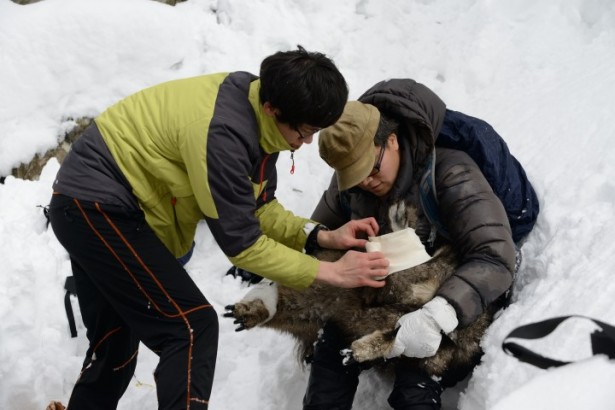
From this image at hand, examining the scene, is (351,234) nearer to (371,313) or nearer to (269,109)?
(371,313)

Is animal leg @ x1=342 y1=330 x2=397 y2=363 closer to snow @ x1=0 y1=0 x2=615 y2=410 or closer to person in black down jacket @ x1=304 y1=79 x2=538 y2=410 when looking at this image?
person in black down jacket @ x1=304 y1=79 x2=538 y2=410

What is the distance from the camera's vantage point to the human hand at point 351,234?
2848 mm

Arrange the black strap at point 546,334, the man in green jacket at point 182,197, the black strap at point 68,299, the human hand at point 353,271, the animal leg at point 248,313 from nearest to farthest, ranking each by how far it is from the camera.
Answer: the black strap at point 546,334 → the man in green jacket at point 182,197 → the human hand at point 353,271 → the animal leg at point 248,313 → the black strap at point 68,299

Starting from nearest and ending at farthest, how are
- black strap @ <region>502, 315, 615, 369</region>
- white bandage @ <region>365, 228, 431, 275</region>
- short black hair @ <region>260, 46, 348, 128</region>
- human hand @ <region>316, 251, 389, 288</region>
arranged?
black strap @ <region>502, 315, 615, 369</region>
short black hair @ <region>260, 46, 348, 128</region>
human hand @ <region>316, 251, 389, 288</region>
white bandage @ <region>365, 228, 431, 275</region>

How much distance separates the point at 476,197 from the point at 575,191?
700 millimetres

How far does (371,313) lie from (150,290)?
1.00 m

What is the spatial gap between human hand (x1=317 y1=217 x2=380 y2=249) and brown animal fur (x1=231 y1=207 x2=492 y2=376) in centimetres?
10

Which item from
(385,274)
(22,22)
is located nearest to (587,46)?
(385,274)

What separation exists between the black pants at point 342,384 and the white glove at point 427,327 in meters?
0.19

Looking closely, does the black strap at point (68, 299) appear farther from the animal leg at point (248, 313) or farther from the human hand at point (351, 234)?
the human hand at point (351, 234)

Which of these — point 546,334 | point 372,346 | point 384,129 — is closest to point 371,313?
point 372,346

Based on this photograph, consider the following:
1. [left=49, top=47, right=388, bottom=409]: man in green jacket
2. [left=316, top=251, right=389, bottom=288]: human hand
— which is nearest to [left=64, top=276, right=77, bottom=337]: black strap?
[left=49, top=47, right=388, bottom=409]: man in green jacket

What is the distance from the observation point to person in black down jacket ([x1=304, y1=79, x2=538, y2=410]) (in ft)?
8.08

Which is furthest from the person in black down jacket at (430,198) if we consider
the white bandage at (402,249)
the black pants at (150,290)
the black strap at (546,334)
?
the black strap at (546,334)
